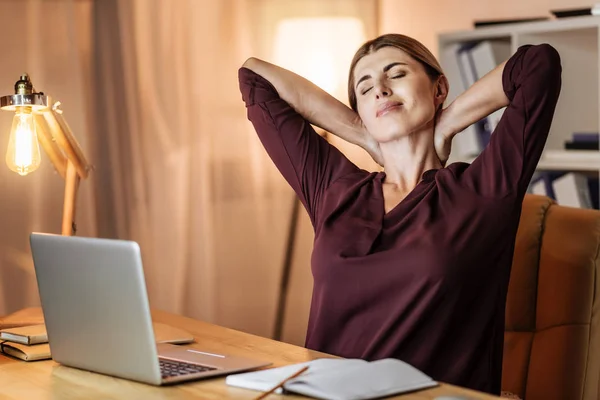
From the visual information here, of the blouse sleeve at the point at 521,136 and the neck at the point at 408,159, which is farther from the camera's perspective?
the neck at the point at 408,159

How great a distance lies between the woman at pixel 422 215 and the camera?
1.70 meters

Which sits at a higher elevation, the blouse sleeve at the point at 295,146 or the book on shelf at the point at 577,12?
the book on shelf at the point at 577,12

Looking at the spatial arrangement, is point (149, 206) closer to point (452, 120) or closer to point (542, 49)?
point (452, 120)

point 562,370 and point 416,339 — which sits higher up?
point 416,339

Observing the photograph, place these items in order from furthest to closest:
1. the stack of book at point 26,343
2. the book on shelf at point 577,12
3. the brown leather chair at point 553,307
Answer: the book on shelf at point 577,12 → the brown leather chair at point 553,307 → the stack of book at point 26,343

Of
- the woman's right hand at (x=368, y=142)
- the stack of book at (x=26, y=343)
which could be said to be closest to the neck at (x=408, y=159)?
the woman's right hand at (x=368, y=142)

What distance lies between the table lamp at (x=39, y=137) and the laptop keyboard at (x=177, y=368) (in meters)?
0.54

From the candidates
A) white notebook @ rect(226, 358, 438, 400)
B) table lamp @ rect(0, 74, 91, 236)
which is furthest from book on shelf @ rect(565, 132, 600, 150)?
white notebook @ rect(226, 358, 438, 400)

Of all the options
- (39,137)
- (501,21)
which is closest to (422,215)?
(39,137)

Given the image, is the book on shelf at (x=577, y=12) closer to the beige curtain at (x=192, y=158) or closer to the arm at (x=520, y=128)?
the beige curtain at (x=192, y=158)

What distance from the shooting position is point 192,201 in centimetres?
314

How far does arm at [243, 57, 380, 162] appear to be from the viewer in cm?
207

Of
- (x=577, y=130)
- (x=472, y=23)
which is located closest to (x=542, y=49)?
(x=577, y=130)

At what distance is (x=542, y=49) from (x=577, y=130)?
1.35 metres
